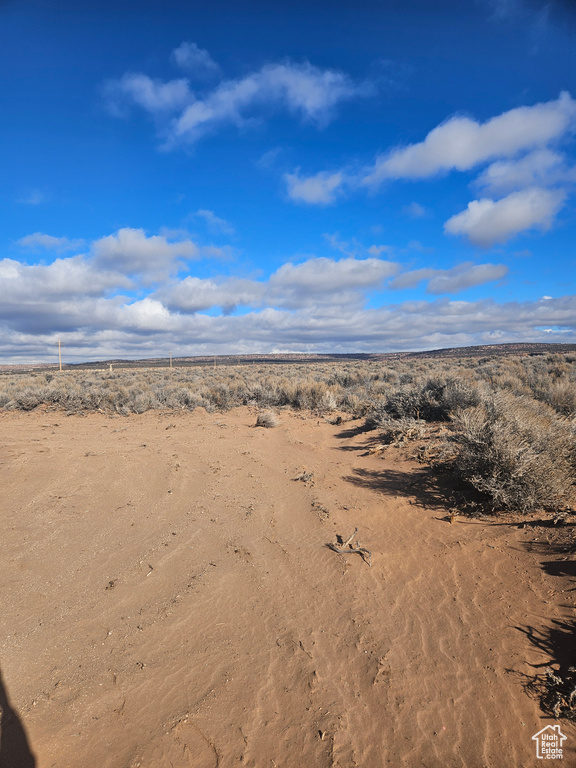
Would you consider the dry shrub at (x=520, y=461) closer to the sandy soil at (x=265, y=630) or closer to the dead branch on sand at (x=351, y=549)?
the sandy soil at (x=265, y=630)

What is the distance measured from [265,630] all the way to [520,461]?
413cm

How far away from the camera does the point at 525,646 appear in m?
3.08

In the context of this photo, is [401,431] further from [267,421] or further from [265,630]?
[265,630]

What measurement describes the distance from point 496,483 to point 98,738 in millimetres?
5275

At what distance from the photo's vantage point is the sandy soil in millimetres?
2506

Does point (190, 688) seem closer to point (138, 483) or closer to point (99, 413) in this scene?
point (138, 483)

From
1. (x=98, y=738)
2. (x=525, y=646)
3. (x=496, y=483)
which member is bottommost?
(x=98, y=738)

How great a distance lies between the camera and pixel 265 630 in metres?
3.49

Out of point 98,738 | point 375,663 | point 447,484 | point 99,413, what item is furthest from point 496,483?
point 99,413

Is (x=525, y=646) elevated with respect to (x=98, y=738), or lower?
Answer: elevated

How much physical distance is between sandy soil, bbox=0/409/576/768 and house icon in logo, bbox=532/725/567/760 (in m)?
0.07

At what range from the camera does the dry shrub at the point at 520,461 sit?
16.6 feet

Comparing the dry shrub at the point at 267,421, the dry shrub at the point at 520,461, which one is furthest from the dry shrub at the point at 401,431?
the dry shrub at the point at 267,421

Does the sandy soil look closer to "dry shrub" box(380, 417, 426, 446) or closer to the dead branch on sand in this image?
the dead branch on sand
